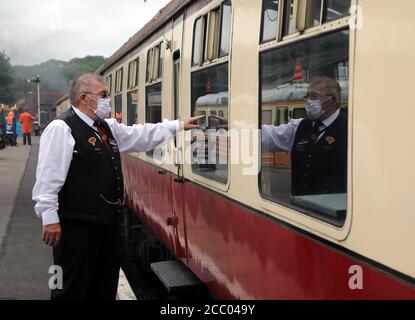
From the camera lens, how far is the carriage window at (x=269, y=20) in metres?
2.78

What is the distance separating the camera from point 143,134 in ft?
13.0

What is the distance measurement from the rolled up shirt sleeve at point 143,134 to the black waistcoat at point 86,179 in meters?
0.48

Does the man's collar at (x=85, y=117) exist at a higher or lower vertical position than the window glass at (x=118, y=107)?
lower

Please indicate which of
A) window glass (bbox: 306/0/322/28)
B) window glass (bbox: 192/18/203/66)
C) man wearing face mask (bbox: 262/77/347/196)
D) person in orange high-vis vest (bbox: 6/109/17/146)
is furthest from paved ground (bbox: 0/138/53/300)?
person in orange high-vis vest (bbox: 6/109/17/146)

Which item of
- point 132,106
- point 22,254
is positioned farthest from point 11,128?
point 132,106

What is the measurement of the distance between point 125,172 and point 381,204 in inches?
260

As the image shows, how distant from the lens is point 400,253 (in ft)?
6.06

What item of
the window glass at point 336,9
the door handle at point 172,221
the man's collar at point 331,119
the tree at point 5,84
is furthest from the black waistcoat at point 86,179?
the tree at point 5,84

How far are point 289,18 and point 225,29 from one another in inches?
40.5

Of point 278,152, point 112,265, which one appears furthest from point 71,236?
point 278,152

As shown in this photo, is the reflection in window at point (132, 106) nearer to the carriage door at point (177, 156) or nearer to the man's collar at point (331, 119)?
the carriage door at point (177, 156)

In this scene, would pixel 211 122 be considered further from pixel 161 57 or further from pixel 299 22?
pixel 161 57

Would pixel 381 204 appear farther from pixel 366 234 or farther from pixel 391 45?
pixel 391 45

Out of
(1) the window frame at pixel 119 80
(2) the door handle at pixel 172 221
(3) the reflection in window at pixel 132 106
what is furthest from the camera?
(1) the window frame at pixel 119 80
